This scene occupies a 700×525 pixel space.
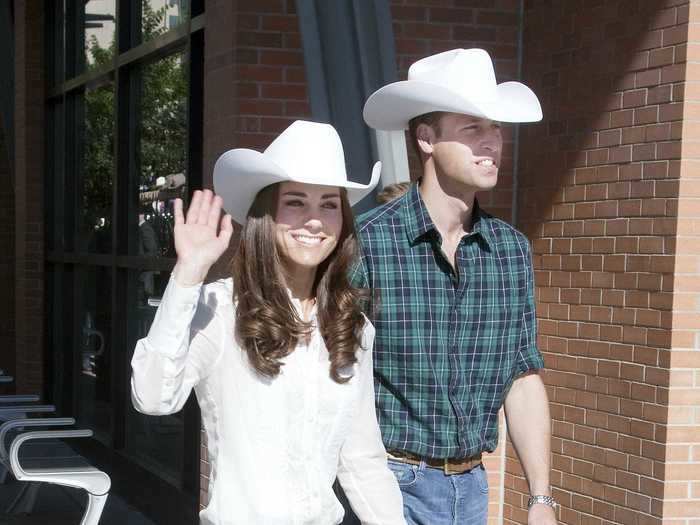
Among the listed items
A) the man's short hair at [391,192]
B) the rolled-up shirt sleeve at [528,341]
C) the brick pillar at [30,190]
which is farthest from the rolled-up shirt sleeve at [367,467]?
the brick pillar at [30,190]

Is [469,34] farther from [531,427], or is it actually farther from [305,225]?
[305,225]

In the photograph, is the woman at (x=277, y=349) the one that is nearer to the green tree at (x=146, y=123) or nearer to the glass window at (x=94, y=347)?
the green tree at (x=146, y=123)

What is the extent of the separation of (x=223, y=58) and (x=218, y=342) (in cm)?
366

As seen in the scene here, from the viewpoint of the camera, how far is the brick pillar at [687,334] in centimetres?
497

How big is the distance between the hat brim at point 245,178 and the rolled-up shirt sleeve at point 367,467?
0.39 m

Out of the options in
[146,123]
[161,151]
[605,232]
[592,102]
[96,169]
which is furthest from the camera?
[96,169]

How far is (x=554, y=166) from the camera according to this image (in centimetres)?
593

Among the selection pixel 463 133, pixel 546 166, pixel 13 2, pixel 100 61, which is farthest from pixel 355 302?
pixel 13 2

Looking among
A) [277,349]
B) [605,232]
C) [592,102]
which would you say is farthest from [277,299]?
[592,102]

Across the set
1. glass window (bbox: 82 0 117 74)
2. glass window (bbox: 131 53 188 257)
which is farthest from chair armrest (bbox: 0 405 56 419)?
glass window (bbox: 82 0 117 74)

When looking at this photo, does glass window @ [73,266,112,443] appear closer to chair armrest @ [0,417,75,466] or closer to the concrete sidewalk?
the concrete sidewalk

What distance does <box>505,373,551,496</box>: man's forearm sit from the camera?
11.3 feet

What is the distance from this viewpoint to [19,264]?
11898 mm

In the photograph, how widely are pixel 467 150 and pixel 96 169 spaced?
715 cm
